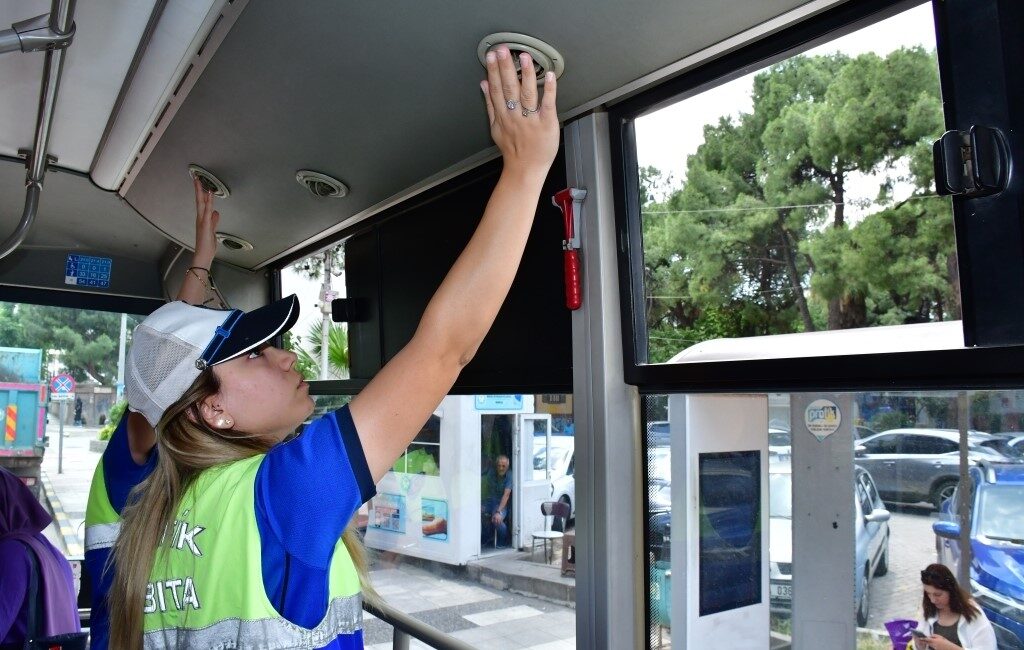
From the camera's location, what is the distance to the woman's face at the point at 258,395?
1373 millimetres

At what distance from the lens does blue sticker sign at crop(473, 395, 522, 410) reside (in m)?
2.35

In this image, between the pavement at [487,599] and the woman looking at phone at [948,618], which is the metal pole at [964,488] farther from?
the pavement at [487,599]

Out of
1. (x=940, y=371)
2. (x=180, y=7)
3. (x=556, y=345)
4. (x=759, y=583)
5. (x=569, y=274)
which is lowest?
(x=759, y=583)

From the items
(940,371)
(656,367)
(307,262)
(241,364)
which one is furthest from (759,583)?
(307,262)

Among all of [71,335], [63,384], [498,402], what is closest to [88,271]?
[71,335]

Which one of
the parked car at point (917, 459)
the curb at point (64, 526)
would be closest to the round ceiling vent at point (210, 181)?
the curb at point (64, 526)

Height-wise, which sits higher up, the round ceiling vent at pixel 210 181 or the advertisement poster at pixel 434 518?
the round ceiling vent at pixel 210 181

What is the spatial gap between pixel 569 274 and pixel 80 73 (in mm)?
1637

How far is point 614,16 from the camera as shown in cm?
149

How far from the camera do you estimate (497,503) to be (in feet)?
8.30

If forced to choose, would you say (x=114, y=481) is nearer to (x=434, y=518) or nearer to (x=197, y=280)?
(x=197, y=280)

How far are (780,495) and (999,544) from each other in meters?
0.45

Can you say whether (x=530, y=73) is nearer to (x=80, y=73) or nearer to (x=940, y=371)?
(x=940, y=371)

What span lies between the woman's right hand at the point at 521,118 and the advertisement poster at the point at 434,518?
1860 mm
